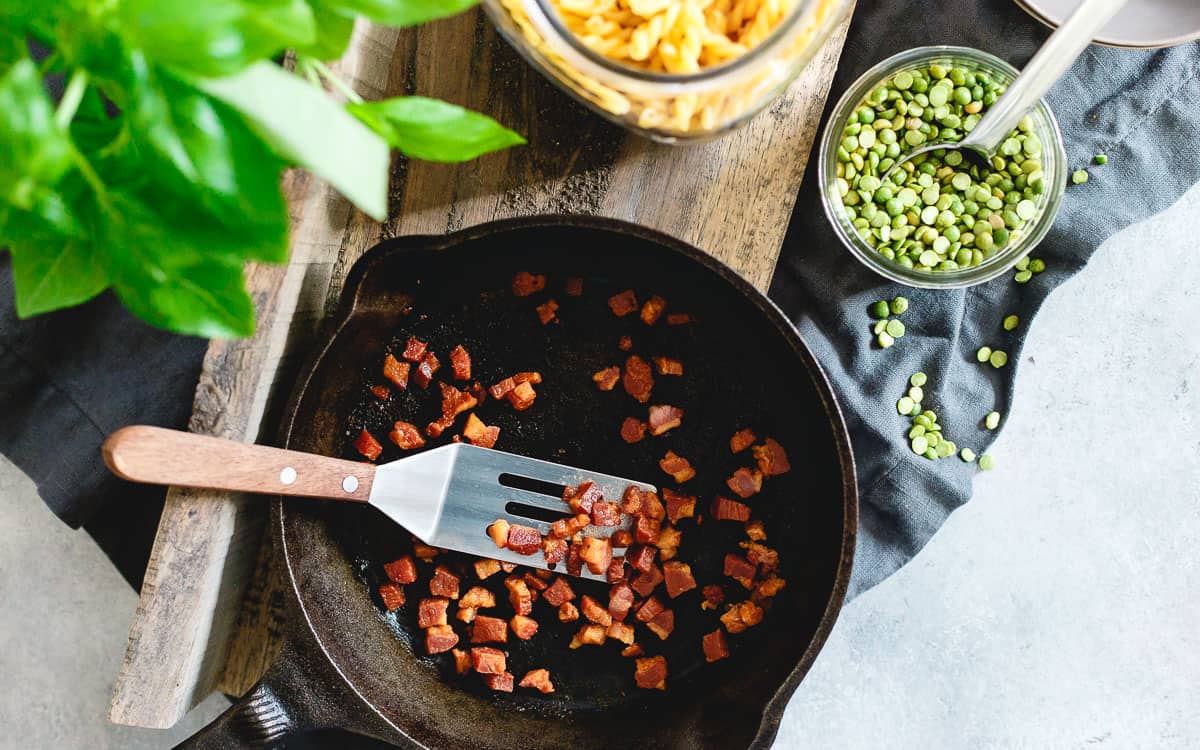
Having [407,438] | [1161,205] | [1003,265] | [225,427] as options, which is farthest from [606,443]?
[1161,205]

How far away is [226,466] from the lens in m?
0.98

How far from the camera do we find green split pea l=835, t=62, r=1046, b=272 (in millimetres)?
1197

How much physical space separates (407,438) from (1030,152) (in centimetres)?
84

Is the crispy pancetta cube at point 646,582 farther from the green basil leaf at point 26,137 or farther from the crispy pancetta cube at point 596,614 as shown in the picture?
the green basil leaf at point 26,137

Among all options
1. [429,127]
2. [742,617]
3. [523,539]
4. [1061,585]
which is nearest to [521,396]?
[523,539]

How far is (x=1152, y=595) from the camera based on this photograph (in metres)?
1.34

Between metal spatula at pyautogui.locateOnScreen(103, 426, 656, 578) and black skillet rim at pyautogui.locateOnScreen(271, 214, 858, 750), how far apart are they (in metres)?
0.05

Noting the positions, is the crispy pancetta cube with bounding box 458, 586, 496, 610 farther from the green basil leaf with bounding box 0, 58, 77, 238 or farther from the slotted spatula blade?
the green basil leaf with bounding box 0, 58, 77, 238

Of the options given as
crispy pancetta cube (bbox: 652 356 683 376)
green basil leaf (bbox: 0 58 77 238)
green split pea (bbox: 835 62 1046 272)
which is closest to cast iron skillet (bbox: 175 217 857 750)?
crispy pancetta cube (bbox: 652 356 683 376)

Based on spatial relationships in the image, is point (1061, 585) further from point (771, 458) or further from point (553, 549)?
point (553, 549)

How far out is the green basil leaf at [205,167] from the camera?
624 millimetres

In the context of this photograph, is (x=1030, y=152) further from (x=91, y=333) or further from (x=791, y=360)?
(x=91, y=333)

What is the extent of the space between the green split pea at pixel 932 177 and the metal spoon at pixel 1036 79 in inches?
0.9

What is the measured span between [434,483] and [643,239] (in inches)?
14.4
